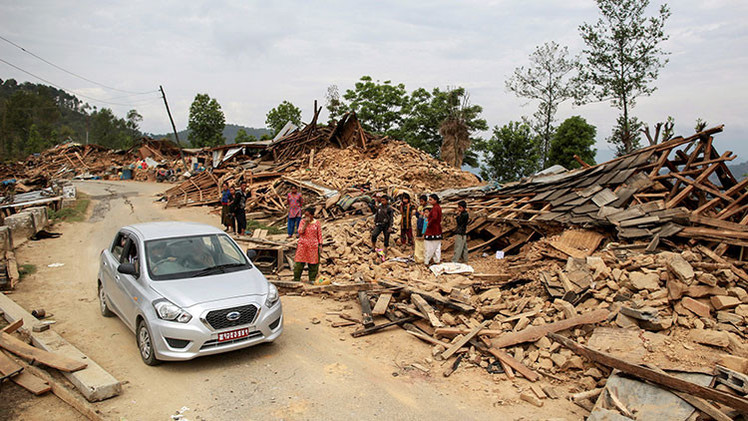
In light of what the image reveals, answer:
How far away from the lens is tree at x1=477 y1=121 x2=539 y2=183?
32.7 metres

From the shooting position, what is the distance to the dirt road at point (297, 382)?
4.61 m

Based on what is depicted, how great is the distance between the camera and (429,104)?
3888 cm

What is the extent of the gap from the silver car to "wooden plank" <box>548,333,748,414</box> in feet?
13.3

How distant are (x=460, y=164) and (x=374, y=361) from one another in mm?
25585

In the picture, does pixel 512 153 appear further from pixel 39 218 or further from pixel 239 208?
pixel 39 218

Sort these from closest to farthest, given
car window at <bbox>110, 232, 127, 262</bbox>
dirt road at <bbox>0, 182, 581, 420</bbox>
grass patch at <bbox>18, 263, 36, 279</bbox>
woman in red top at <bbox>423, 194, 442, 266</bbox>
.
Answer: dirt road at <bbox>0, 182, 581, 420</bbox> → car window at <bbox>110, 232, 127, 262</bbox> → grass patch at <bbox>18, 263, 36, 279</bbox> → woman in red top at <bbox>423, 194, 442, 266</bbox>

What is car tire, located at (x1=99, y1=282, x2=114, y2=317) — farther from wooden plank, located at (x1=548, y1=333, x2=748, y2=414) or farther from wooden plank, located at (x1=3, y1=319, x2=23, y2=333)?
wooden plank, located at (x1=548, y1=333, x2=748, y2=414)

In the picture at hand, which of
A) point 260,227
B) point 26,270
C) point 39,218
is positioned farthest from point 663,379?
point 39,218

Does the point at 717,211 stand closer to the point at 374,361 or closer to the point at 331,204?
the point at 374,361

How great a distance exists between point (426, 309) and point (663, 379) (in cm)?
343

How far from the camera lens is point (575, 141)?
29688mm

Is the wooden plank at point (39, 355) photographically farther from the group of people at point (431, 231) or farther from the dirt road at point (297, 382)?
the group of people at point (431, 231)

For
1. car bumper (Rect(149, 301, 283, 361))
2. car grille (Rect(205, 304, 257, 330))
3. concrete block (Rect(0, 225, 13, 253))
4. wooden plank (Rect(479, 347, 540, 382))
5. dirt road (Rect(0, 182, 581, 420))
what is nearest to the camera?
dirt road (Rect(0, 182, 581, 420))

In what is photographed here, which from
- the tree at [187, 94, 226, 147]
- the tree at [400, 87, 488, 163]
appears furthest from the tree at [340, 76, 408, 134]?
the tree at [187, 94, 226, 147]
